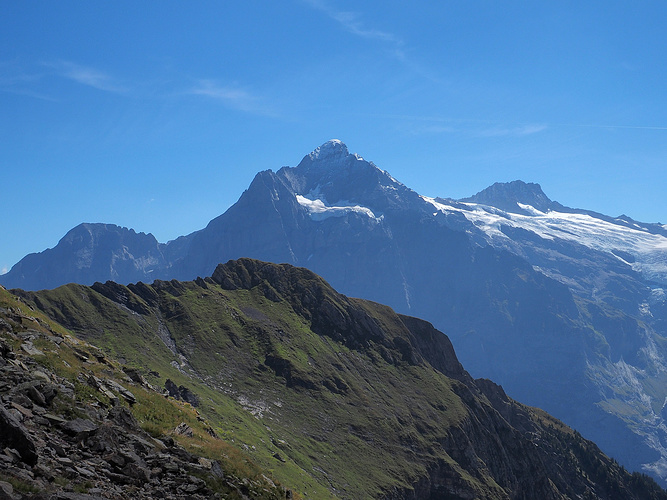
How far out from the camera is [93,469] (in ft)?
89.8

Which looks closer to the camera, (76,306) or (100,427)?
(100,427)

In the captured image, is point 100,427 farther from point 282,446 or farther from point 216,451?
point 282,446

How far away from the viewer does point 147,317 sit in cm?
19488

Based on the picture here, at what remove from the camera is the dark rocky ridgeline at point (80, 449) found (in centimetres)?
2503

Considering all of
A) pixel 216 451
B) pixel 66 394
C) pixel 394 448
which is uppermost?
pixel 66 394

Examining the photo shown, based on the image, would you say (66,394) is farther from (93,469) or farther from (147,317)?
(147,317)

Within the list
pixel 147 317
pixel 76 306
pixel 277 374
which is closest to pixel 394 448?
pixel 277 374

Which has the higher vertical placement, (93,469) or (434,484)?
(93,469)

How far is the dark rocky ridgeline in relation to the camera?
25.0 meters

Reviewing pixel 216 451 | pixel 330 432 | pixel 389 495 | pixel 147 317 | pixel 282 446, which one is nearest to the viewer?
pixel 216 451

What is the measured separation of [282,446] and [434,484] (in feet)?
216

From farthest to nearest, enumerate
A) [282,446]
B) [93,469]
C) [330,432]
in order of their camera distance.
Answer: [330,432] < [282,446] < [93,469]

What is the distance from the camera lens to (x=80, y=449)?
2847 centimetres

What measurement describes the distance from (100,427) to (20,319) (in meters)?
17.8
